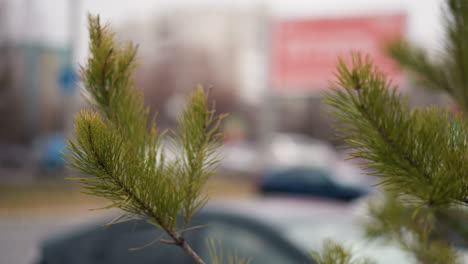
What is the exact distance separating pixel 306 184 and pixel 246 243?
18.5 ft

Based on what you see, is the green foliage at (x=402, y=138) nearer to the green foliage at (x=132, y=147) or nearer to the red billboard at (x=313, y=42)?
the green foliage at (x=132, y=147)

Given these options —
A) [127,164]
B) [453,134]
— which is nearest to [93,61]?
[127,164]

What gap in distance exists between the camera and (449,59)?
64.5 inches

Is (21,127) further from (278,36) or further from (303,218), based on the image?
(303,218)

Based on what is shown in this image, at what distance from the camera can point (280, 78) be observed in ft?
40.4

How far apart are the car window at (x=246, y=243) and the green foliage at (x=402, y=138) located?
7.90 feet

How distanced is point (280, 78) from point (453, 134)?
11.7 metres

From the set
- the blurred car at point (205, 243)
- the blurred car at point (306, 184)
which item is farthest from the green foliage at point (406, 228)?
the blurred car at point (306, 184)

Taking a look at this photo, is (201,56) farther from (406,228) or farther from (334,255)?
(334,255)

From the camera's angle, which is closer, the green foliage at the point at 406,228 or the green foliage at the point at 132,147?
the green foliage at the point at 132,147

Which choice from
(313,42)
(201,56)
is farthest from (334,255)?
(201,56)

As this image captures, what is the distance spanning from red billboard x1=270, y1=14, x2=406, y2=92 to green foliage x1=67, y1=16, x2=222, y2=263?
413 inches

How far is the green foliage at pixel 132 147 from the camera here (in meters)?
0.69

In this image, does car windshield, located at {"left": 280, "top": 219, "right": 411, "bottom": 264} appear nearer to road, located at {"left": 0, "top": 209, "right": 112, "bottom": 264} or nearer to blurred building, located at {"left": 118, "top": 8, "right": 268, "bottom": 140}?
road, located at {"left": 0, "top": 209, "right": 112, "bottom": 264}
